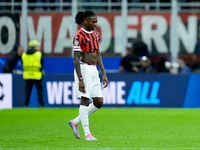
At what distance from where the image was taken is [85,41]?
962 cm

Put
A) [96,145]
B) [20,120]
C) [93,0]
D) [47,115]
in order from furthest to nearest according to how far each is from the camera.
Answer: [93,0] < [47,115] < [20,120] < [96,145]

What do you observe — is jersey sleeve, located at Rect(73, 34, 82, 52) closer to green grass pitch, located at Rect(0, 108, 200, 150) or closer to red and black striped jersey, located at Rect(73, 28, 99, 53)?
red and black striped jersey, located at Rect(73, 28, 99, 53)

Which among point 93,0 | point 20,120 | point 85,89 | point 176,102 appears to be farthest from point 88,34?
point 93,0

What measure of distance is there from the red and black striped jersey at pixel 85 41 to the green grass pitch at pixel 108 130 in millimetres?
1456

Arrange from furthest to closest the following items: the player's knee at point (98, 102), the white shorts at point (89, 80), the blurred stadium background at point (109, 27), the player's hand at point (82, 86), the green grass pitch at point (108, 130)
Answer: the blurred stadium background at point (109, 27), the player's knee at point (98, 102), the white shorts at point (89, 80), the player's hand at point (82, 86), the green grass pitch at point (108, 130)

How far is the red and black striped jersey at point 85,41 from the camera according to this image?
31.3ft

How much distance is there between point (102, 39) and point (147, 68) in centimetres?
432

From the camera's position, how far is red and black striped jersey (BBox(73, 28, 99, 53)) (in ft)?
31.3

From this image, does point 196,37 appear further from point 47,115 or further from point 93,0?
point 47,115

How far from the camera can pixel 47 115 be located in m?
15.6

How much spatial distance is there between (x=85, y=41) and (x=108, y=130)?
2574 mm

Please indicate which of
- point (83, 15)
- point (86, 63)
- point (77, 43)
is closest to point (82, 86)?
point (86, 63)

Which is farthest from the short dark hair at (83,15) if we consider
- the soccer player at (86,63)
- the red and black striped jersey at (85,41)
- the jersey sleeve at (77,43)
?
the jersey sleeve at (77,43)

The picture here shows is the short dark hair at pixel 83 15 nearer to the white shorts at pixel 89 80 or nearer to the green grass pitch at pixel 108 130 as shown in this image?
the white shorts at pixel 89 80
